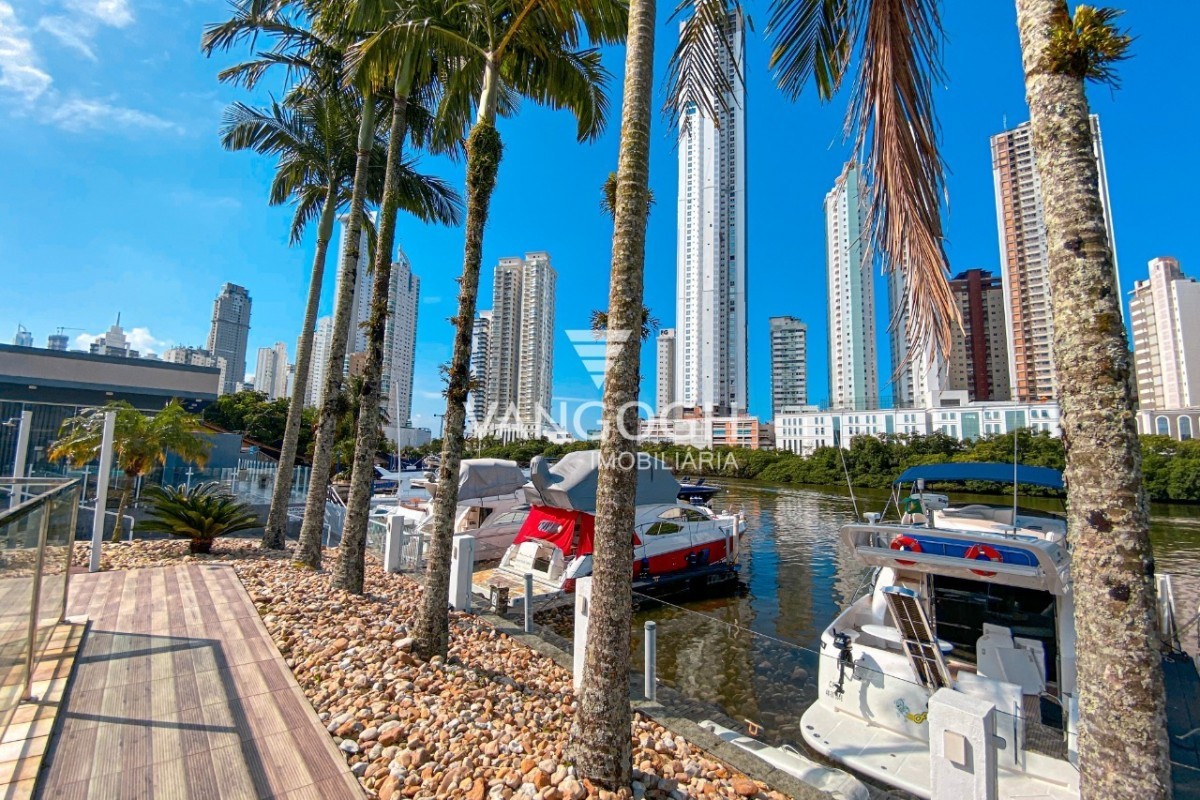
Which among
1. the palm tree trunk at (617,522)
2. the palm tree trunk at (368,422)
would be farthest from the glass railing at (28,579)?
the palm tree trunk at (617,522)

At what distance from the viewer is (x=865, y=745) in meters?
4.62

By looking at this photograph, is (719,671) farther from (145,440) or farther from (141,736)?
(145,440)

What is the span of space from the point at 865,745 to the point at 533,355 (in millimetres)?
61447

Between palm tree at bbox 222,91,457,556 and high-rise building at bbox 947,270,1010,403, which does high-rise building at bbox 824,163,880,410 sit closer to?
high-rise building at bbox 947,270,1010,403

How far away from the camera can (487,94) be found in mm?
5609

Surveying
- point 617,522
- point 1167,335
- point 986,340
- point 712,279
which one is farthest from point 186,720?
point 1167,335

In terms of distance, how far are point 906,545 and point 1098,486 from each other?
3.93 metres

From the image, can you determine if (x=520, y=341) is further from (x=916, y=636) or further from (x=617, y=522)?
(x=617, y=522)

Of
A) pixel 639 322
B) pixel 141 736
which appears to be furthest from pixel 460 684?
pixel 639 322

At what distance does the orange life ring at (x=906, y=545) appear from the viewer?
5133 mm

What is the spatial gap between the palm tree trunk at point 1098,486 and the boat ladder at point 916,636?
3541mm

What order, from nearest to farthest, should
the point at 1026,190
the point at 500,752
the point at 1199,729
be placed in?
the point at 500,752, the point at 1199,729, the point at 1026,190

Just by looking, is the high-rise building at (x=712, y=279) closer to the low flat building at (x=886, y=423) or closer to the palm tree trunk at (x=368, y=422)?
the low flat building at (x=886, y=423)

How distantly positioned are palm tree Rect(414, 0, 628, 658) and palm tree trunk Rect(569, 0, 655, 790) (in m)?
2.12
